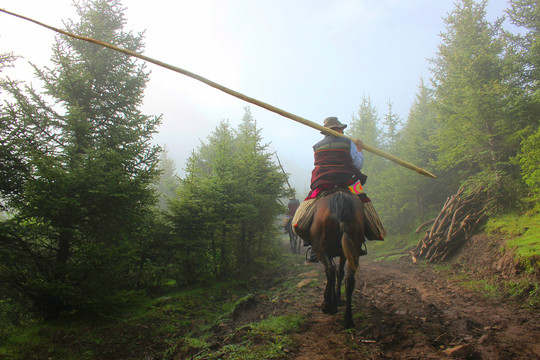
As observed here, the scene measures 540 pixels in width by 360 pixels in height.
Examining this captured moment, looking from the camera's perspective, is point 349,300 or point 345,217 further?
point 345,217

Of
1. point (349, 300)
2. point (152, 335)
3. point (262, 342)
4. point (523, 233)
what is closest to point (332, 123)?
point (349, 300)

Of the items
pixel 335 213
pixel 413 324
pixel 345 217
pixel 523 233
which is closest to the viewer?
pixel 413 324

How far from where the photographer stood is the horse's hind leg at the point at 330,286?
4383 mm

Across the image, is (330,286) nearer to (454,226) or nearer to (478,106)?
(454,226)

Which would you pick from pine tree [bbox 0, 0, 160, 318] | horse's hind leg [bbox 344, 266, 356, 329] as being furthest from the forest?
horse's hind leg [bbox 344, 266, 356, 329]

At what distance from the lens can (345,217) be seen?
397 cm

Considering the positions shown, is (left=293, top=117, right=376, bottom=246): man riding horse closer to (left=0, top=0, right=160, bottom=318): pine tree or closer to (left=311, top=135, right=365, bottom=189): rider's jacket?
(left=311, top=135, right=365, bottom=189): rider's jacket

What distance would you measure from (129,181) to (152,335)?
3.18m

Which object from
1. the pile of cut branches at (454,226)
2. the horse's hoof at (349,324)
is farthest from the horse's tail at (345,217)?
the pile of cut branches at (454,226)

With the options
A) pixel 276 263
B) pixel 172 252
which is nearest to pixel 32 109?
pixel 172 252

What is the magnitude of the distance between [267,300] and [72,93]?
8.31 metres

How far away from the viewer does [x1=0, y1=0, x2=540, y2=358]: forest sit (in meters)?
4.23

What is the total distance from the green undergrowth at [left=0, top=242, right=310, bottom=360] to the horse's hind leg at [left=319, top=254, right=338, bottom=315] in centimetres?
68

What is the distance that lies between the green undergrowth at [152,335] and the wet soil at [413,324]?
1.63ft
